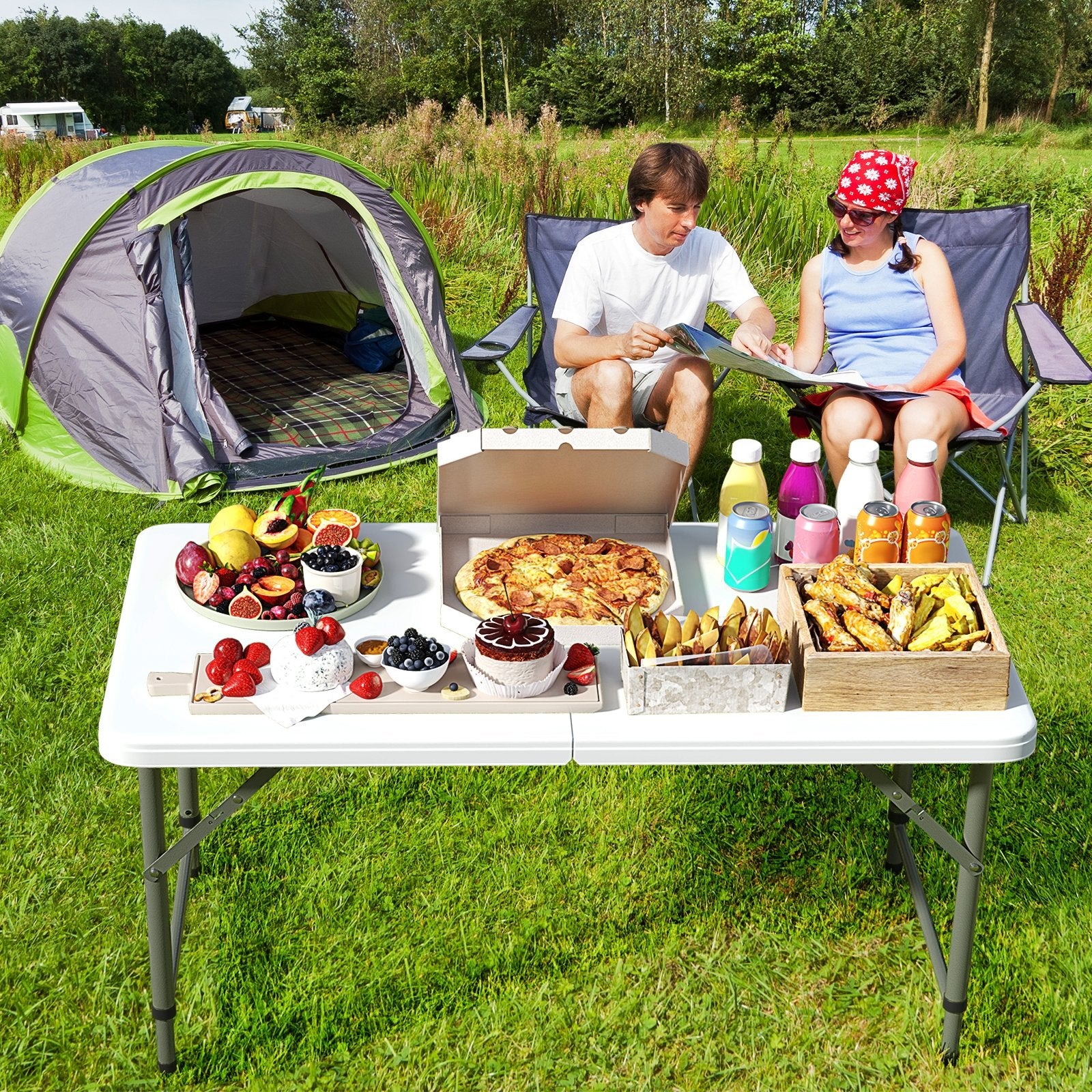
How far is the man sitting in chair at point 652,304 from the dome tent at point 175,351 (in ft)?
3.85

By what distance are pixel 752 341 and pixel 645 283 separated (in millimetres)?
450

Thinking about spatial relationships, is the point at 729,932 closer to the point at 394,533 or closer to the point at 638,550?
the point at 638,550

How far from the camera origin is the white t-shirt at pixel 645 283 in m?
3.20

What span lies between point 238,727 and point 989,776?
42.4 inches

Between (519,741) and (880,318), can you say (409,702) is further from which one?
(880,318)

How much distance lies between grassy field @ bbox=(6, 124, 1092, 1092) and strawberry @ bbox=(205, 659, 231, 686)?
72 cm

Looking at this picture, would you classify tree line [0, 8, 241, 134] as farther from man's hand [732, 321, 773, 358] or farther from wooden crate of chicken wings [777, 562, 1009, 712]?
wooden crate of chicken wings [777, 562, 1009, 712]

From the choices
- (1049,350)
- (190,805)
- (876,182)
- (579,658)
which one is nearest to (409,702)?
(579,658)

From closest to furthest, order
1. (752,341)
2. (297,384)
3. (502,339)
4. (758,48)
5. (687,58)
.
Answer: (752,341) < (502,339) < (297,384) < (758,48) < (687,58)

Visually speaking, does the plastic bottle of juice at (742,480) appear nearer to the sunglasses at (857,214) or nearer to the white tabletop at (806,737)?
the white tabletop at (806,737)

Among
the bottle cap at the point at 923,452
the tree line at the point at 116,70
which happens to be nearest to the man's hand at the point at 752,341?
the bottle cap at the point at 923,452

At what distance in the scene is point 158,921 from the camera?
1.65 meters

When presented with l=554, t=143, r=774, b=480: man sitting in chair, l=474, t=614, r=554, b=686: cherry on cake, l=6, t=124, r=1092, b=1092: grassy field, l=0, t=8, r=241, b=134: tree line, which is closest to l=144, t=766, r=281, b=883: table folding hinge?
l=474, t=614, r=554, b=686: cherry on cake

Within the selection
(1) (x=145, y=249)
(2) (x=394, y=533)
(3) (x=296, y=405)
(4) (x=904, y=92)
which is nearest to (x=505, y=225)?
(3) (x=296, y=405)
